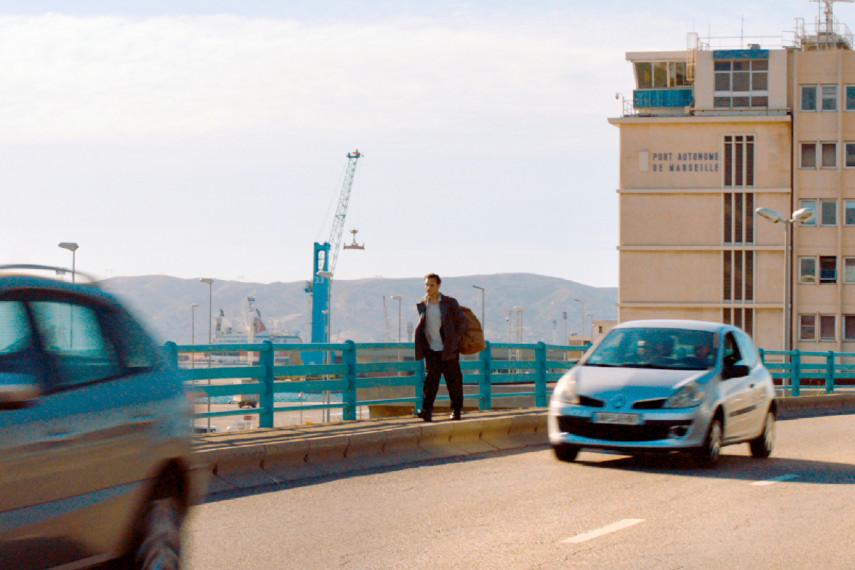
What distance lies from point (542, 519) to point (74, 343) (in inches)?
203

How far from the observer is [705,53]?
8494cm

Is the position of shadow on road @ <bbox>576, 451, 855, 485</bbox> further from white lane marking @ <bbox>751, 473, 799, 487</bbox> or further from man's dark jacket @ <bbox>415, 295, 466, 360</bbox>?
man's dark jacket @ <bbox>415, 295, 466, 360</bbox>

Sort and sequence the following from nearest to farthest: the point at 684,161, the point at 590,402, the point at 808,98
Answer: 1. the point at 590,402
2. the point at 808,98
3. the point at 684,161

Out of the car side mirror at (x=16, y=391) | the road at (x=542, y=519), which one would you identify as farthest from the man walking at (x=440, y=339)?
the car side mirror at (x=16, y=391)

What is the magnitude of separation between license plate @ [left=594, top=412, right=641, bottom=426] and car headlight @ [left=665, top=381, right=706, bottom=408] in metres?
0.35

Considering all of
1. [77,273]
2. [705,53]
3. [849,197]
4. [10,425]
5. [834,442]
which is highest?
[705,53]

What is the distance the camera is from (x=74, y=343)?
6453mm

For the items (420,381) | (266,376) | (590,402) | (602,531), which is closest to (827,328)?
(420,381)

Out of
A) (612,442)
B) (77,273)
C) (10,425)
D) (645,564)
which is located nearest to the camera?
(10,425)

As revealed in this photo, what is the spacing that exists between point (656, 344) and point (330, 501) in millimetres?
5589

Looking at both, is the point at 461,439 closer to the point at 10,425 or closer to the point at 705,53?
the point at 10,425

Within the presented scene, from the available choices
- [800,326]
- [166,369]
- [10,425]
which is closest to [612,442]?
[166,369]

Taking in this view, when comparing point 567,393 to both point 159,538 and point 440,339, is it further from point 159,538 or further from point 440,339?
point 159,538

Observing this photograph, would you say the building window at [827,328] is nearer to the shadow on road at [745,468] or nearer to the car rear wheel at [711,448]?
the shadow on road at [745,468]
